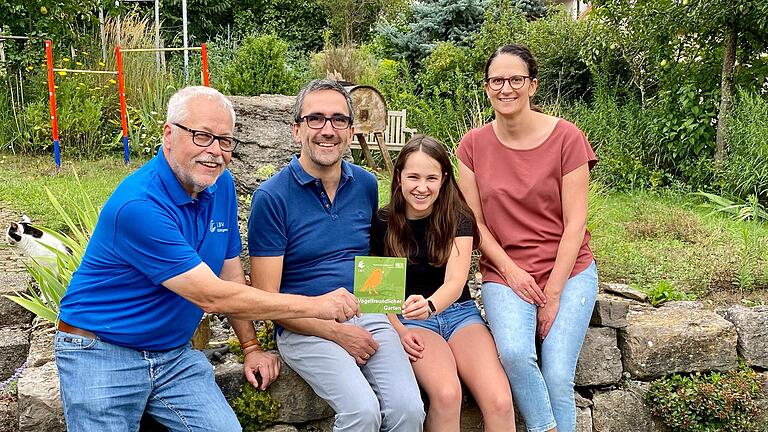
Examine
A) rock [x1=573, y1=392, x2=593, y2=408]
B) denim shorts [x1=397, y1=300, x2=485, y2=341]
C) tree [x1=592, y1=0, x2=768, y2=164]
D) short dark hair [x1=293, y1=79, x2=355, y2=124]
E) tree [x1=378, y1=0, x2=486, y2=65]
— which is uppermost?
tree [x1=378, y1=0, x2=486, y2=65]

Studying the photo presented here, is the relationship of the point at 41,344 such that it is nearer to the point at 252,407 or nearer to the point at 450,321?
the point at 252,407

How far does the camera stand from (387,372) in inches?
106

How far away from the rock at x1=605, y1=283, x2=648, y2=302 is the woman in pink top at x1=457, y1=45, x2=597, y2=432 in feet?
3.44

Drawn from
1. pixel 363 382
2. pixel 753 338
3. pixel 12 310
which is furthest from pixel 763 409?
pixel 12 310

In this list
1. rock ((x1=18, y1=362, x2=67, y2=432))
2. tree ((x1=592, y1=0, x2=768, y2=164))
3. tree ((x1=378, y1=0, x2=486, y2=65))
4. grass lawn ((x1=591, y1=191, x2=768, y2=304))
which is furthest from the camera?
tree ((x1=378, y1=0, x2=486, y2=65))

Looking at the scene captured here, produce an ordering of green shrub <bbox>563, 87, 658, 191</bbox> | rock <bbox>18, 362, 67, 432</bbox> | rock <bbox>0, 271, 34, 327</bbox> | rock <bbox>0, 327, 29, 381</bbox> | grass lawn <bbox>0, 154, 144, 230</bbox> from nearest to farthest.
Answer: rock <bbox>18, 362, 67, 432</bbox>, rock <bbox>0, 327, 29, 381</bbox>, rock <bbox>0, 271, 34, 327</bbox>, grass lawn <bbox>0, 154, 144, 230</bbox>, green shrub <bbox>563, 87, 658, 191</bbox>

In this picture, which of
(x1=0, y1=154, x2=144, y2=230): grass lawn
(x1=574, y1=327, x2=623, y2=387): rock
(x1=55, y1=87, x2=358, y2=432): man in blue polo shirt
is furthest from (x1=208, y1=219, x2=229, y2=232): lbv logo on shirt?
(x1=0, y1=154, x2=144, y2=230): grass lawn

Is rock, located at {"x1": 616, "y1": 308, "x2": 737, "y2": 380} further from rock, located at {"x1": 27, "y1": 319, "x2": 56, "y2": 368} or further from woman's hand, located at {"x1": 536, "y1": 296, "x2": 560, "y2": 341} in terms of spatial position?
rock, located at {"x1": 27, "y1": 319, "x2": 56, "y2": 368}

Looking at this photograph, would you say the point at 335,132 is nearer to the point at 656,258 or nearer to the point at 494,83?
the point at 494,83

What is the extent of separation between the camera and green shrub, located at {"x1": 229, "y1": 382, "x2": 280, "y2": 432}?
291 cm

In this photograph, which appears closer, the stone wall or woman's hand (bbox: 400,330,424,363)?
woman's hand (bbox: 400,330,424,363)

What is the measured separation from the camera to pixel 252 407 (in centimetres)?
291

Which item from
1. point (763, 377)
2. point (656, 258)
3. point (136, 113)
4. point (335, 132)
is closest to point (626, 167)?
point (656, 258)

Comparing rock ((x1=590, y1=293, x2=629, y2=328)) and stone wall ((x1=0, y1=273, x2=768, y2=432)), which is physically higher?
rock ((x1=590, y1=293, x2=629, y2=328))
